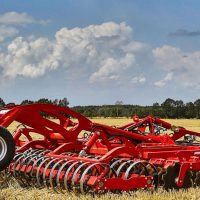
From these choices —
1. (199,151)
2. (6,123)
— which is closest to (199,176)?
(199,151)

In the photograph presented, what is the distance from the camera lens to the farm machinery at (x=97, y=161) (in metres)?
7.73

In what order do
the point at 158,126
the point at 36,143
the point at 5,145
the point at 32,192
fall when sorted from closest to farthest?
1. the point at 5,145
2. the point at 32,192
3. the point at 36,143
4. the point at 158,126

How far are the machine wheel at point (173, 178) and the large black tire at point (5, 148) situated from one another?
2568 mm

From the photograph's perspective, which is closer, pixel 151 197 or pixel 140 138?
pixel 151 197

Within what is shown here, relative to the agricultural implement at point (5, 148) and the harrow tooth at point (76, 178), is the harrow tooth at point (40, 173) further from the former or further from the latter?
the agricultural implement at point (5, 148)

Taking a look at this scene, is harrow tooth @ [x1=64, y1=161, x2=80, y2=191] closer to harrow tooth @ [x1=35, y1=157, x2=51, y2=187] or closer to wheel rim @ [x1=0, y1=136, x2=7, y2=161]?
harrow tooth @ [x1=35, y1=157, x2=51, y2=187]

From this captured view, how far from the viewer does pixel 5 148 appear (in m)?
6.84

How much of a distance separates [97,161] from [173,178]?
51.9 inches

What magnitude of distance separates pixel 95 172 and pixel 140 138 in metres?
1.98

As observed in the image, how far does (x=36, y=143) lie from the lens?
10430mm

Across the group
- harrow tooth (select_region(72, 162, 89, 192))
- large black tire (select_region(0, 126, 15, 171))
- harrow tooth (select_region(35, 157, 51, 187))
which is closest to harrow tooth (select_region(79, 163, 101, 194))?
harrow tooth (select_region(72, 162, 89, 192))

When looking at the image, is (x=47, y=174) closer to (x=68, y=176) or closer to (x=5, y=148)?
(x=68, y=176)

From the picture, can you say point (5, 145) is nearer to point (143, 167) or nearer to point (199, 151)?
point (143, 167)

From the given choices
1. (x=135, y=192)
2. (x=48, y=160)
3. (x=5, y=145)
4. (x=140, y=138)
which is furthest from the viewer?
(x=140, y=138)
